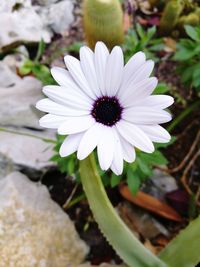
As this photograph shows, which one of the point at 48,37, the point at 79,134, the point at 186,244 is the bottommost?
the point at 48,37

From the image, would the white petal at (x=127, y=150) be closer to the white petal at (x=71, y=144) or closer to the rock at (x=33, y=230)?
the white petal at (x=71, y=144)

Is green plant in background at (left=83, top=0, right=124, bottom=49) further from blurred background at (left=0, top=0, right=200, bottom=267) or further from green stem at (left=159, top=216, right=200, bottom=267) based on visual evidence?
green stem at (left=159, top=216, right=200, bottom=267)

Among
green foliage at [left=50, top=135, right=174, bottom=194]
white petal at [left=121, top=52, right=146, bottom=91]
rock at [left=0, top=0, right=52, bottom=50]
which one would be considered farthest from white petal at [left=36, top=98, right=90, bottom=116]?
rock at [left=0, top=0, right=52, bottom=50]

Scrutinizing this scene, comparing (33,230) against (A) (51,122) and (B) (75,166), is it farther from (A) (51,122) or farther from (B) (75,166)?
(A) (51,122)

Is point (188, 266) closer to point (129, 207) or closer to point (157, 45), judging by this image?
point (129, 207)

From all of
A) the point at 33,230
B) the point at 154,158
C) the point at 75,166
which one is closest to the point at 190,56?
the point at 154,158

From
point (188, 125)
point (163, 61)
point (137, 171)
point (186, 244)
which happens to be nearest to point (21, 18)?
point (163, 61)
